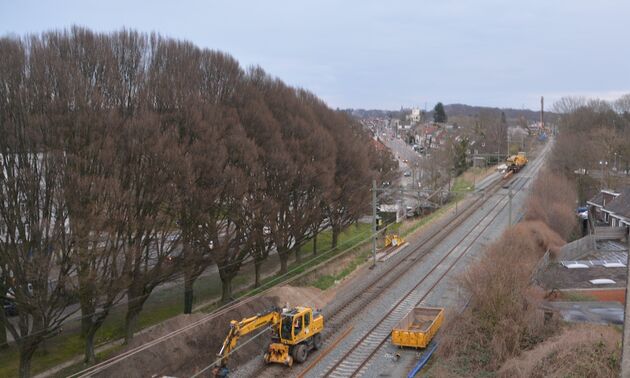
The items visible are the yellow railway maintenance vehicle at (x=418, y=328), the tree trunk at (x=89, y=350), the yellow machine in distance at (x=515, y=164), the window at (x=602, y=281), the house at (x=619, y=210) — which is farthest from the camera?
the yellow machine in distance at (x=515, y=164)

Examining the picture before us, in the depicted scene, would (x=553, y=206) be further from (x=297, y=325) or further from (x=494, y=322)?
(x=297, y=325)

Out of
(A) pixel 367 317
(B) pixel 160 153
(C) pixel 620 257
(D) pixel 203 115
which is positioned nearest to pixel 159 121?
(B) pixel 160 153

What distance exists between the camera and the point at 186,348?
76.2 feet

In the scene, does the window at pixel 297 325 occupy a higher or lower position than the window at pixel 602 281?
higher

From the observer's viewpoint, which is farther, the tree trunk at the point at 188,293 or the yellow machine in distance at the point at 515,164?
the yellow machine in distance at the point at 515,164

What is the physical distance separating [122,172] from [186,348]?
7690 mm

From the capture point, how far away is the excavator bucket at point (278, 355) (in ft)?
70.2

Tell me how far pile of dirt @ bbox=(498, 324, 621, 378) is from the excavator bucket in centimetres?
766

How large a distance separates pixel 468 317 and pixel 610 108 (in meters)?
94.9

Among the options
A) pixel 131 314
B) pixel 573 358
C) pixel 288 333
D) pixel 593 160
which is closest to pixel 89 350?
pixel 131 314

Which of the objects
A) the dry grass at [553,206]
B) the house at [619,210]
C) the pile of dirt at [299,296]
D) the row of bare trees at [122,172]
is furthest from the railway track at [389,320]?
the house at [619,210]

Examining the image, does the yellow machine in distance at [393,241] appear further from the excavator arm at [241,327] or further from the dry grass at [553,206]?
the excavator arm at [241,327]

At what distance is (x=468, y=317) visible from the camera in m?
22.6

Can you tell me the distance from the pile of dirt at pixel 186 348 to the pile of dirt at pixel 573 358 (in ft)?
30.7
